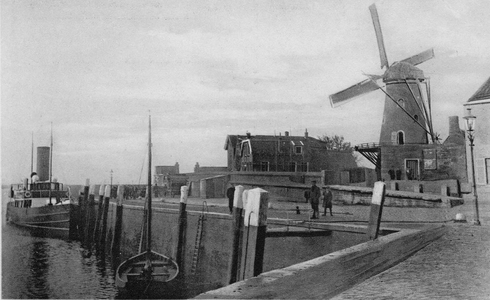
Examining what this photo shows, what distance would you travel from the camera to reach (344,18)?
800 centimetres

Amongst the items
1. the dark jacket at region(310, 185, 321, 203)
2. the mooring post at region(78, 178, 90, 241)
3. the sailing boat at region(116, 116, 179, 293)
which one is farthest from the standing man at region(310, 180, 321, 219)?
the mooring post at region(78, 178, 90, 241)

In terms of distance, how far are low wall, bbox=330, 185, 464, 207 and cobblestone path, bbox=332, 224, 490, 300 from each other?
8897mm

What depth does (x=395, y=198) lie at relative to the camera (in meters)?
16.9

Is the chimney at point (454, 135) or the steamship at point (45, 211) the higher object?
the chimney at point (454, 135)

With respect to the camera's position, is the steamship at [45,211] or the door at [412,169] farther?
the door at [412,169]

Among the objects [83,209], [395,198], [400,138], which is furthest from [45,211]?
[400,138]

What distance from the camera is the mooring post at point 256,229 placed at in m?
7.23

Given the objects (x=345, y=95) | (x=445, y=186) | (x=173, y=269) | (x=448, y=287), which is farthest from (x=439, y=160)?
(x=448, y=287)

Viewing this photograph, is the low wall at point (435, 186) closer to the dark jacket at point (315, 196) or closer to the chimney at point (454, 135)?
the chimney at point (454, 135)

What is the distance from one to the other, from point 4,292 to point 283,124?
264 inches

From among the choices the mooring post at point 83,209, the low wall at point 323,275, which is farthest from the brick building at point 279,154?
the mooring post at point 83,209

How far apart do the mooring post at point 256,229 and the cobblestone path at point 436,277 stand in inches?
88.8

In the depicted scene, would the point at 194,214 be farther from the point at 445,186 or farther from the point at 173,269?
the point at 445,186

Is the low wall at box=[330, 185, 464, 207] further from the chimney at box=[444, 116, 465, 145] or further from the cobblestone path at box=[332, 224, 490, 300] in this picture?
the cobblestone path at box=[332, 224, 490, 300]
